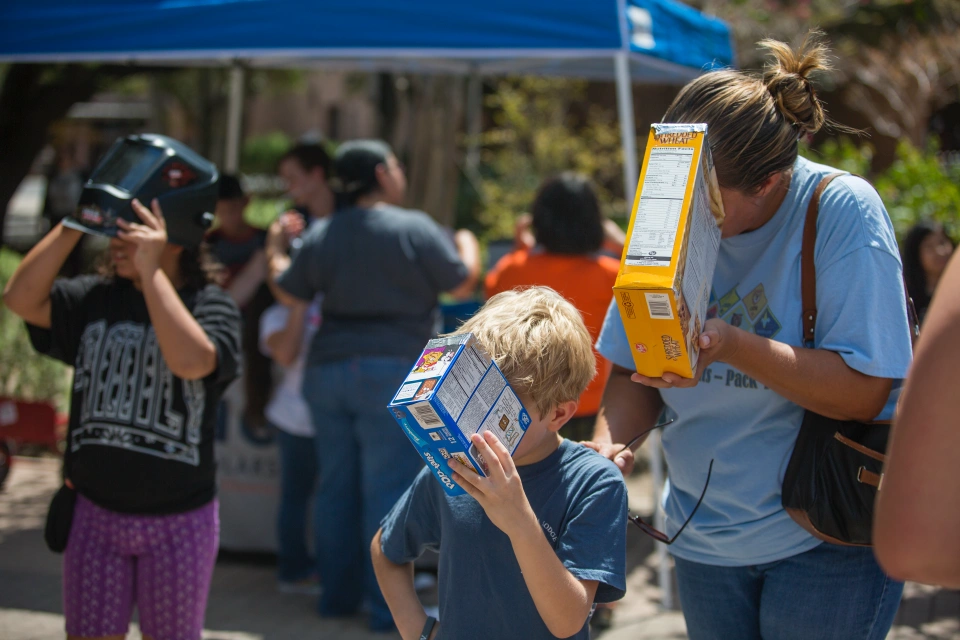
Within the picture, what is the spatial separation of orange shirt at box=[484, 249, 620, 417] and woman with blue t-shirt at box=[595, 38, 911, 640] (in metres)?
1.72

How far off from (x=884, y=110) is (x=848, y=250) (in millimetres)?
11513

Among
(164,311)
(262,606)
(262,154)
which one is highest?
(262,154)

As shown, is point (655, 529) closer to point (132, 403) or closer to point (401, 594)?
point (401, 594)

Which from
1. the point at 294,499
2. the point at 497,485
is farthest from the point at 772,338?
the point at 294,499

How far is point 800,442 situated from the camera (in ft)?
5.99

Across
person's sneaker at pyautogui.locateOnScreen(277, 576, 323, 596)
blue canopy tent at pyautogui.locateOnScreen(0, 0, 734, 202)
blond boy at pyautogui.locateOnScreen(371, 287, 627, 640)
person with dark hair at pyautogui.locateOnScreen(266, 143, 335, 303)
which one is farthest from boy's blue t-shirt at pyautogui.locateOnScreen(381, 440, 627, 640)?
person with dark hair at pyautogui.locateOnScreen(266, 143, 335, 303)

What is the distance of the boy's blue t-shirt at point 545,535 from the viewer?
1.62 metres

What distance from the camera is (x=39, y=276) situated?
253 cm

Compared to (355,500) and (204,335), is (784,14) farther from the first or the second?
(204,335)

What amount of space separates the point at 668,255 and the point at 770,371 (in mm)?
386

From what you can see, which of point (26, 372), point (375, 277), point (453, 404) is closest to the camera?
point (453, 404)

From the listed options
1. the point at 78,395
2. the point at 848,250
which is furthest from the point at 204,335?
the point at 848,250

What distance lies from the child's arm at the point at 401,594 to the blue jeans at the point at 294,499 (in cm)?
247

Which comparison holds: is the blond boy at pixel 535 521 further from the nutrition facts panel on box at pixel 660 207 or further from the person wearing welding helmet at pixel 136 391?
the person wearing welding helmet at pixel 136 391
